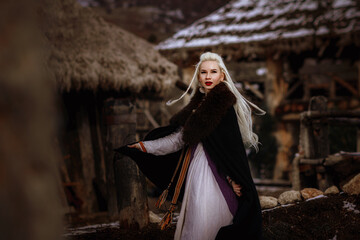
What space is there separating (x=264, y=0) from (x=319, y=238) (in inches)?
370

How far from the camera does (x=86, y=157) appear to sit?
5.71m

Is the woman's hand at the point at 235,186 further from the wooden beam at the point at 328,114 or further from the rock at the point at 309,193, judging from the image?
the wooden beam at the point at 328,114

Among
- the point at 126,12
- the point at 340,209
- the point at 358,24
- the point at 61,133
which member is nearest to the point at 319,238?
the point at 340,209

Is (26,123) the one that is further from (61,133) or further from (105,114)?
(61,133)

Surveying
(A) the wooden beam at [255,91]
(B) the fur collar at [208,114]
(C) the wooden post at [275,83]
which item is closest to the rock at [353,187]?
(B) the fur collar at [208,114]

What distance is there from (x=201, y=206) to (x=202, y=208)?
14 mm

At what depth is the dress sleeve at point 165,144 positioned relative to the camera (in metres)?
2.59

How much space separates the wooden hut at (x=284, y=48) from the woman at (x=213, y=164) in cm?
609

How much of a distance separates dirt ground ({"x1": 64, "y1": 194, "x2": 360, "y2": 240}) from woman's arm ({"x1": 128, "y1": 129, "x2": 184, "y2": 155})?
862 millimetres

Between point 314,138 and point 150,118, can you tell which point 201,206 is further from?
point 150,118

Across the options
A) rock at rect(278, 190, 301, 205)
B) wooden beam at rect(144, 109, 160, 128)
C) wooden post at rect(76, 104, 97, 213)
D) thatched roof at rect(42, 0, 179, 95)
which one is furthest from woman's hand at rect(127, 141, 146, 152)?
wooden beam at rect(144, 109, 160, 128)

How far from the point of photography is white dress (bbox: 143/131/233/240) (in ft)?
7.38

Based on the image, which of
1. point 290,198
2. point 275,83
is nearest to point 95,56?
point 290,198

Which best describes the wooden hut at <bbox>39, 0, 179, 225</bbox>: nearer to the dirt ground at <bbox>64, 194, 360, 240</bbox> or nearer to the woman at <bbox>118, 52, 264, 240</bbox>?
the dirt ground at <bbox>64, 194, 360, 240</bbox>
